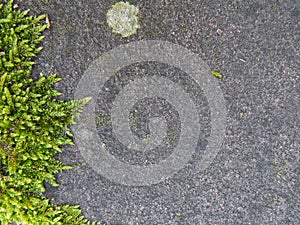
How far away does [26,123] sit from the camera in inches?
79.6

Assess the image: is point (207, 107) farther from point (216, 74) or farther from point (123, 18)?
point (123, 18)

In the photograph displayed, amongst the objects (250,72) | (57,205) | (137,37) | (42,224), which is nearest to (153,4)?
(137,37)

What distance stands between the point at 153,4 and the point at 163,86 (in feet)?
1.78

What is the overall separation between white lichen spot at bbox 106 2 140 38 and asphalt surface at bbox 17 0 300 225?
40 millimetres

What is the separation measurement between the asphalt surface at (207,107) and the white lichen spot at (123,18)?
4 centimetres

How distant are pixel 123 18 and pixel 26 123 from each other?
924 millimetres

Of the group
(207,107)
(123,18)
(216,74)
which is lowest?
(207,107)

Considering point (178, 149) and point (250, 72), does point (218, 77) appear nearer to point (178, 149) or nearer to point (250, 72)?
point (250, 72)

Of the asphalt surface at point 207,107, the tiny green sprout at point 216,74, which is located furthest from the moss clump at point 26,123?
the tiny green sprout at point 216,74

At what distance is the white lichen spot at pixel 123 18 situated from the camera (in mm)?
2094

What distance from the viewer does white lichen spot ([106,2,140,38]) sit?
2094 mm

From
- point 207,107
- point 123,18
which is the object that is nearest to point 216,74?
point 207,107

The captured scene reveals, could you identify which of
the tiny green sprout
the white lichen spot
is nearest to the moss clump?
the white lichen spot

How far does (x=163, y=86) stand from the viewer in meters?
2.14
